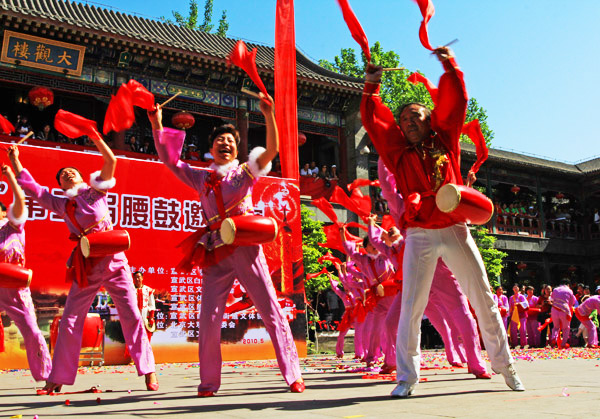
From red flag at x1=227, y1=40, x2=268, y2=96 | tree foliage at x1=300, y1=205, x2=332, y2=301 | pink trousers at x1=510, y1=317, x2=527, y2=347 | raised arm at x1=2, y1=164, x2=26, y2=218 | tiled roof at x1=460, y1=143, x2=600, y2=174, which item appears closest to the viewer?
red flag at x1=227, y1=40, x2=268, y2=96

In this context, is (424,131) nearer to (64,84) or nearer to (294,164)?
(294,164)

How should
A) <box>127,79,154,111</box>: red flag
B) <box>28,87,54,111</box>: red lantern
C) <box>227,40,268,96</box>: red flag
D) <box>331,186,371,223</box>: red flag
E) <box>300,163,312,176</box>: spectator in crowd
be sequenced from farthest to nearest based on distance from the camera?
<box>300,163,312,176</box>: spectator in crowd
<box>28,87,54,111</box>: red lantern
<box>331,186,371,223</box>: red flag
<box>127,79,154,111</box>: red flag
<box>227,40,268,96</box>: red flag

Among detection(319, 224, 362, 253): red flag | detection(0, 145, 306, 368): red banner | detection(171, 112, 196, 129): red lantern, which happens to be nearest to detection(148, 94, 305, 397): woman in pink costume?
detection(319, 224, 362, 253): red flag

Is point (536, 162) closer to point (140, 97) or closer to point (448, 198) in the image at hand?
point (448, 198)

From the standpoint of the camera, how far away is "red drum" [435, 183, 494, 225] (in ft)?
10.5

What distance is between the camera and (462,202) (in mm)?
3227

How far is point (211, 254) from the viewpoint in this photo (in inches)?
143

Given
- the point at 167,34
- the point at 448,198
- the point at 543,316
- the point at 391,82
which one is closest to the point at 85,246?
the point at 448,198

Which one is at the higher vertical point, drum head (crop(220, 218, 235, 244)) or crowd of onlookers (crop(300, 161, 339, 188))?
crowd of onlookers (crop(300, 161, 339, 188))

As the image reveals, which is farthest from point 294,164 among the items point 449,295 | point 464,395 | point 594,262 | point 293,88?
point 594,262

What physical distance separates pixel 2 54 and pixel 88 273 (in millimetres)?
10014

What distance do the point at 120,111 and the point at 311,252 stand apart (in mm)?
10198

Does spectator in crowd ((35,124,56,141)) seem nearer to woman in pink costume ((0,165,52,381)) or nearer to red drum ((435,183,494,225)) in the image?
woman in pink costume ((0,165,52,381))

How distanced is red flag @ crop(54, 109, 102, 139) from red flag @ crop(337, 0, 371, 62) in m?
1.94
